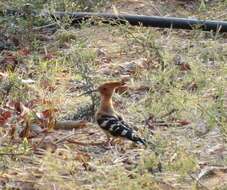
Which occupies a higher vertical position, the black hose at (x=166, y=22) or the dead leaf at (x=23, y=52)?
the black hose at (x=166, y=22)

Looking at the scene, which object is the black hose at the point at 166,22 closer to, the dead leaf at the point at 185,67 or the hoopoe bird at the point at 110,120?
the dead leaf at the point at 185,67

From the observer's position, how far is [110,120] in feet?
16.0

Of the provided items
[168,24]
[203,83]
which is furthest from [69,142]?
[168,24]

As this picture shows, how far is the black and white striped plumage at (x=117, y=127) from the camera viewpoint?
181 inches

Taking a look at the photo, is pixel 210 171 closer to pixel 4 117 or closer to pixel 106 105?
pixel 106 105

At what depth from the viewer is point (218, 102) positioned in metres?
5.20

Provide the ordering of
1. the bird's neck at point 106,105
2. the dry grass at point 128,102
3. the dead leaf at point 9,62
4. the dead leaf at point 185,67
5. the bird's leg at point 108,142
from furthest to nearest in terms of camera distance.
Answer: the dead leaf at point 9,62, the dead leaf at point 185,67, the bird's neck at point 106,105, the bird's leg at point 108,142, the dry grass at point 128,102

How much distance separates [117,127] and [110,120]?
0.13 meters

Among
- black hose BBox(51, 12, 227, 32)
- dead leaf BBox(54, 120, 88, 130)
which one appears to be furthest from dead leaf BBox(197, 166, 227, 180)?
black hose BBox(51, 12, 227, 32)

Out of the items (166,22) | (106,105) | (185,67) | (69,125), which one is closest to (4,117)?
(69,125)

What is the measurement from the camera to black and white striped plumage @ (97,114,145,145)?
4593mm

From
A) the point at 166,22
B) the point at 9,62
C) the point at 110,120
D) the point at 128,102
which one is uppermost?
the point at 110,120

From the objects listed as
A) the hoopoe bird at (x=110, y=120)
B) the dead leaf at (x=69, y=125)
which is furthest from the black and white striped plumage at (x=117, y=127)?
the dead leaf at (x=69, y=125)

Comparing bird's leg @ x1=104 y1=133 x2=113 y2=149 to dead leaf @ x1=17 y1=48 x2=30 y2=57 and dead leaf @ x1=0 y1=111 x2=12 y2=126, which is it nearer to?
dead leaf @ x1=0 y1=111 x2=12 y2=126
